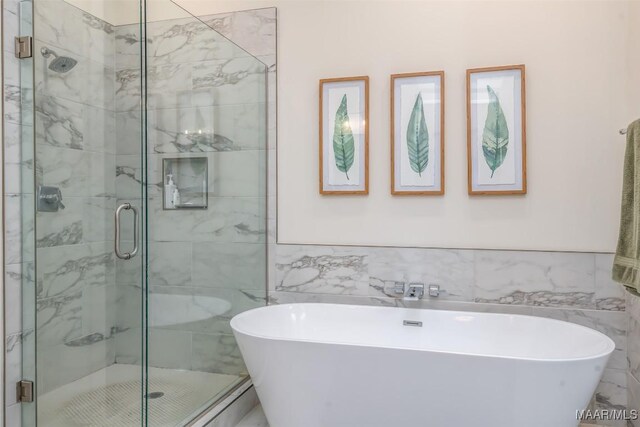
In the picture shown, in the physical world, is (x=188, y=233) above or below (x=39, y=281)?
above

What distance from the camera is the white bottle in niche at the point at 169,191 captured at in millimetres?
2125

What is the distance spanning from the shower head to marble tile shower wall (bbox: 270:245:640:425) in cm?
147

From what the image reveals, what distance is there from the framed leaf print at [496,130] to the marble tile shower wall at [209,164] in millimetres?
1216

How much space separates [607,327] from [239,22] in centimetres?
275

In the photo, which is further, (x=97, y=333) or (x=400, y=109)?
(x=400, y=109)

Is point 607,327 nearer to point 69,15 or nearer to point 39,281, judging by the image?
point 39,281

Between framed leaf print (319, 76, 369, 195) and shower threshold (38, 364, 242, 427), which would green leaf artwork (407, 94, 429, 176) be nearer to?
framed leaf print (319, 76, 369, 195)

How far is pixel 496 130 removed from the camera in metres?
2.51

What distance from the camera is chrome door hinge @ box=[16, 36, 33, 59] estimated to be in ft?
6.32

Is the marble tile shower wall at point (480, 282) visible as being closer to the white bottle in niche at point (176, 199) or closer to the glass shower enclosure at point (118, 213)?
the glass shower enclosure at point (118, 213)

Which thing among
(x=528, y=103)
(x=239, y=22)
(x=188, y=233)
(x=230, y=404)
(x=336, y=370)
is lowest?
(x=230, y=404)

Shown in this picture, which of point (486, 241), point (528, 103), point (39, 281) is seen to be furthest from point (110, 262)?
point (528, 103)

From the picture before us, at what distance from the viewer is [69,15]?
205 cm

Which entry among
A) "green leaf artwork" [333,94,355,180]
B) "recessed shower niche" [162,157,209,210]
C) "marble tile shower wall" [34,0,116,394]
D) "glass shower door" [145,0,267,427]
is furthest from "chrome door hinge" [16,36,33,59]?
"green leaf artwork" [333,94,355,180]
